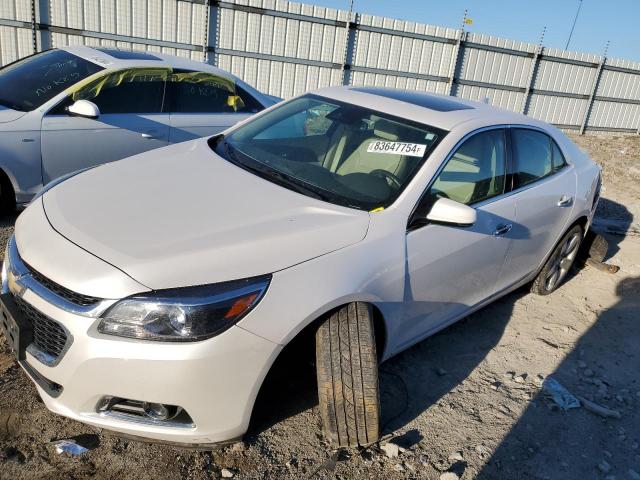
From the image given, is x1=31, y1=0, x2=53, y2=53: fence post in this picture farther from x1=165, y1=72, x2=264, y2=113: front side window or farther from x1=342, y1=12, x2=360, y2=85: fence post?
x1=342, y1=12, x2=360, y2=85: fence post

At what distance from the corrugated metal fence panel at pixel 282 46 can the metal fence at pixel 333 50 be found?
0.02m

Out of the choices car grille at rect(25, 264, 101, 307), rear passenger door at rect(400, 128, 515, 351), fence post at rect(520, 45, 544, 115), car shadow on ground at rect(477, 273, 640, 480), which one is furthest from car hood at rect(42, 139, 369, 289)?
fence post at rect(520, 45, 544, 115)

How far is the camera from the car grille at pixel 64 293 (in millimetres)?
2232

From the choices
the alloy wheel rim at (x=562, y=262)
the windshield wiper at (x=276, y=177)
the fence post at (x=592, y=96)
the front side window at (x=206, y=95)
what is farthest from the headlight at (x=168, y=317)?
the fence post at (x=592, y=96)

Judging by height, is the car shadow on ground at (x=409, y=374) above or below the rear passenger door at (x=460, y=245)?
below

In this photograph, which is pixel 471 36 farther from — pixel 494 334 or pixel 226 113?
pixel 494 334

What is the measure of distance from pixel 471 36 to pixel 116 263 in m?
13.2

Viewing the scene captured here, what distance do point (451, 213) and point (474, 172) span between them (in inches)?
27.8

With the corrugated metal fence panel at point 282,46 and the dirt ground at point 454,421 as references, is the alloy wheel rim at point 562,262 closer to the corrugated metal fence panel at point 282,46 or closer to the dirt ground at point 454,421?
the dirt ground at point 454,421

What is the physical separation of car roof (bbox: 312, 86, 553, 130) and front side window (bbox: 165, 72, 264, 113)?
81.5 inches

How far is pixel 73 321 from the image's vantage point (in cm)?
222

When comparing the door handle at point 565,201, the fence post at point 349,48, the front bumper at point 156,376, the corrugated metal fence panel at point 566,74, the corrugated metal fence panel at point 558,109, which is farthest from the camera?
the corrugated metal fence panel at point 558,109

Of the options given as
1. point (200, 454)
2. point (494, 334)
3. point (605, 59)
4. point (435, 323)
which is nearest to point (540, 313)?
point (494, 334)

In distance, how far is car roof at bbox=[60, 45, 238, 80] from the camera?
530cm
